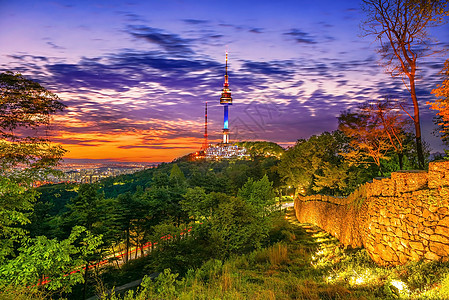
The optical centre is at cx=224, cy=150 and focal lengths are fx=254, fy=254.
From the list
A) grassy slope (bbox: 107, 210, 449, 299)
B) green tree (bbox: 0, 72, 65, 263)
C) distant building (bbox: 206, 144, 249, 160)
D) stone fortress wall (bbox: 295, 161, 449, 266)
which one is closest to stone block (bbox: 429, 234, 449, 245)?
stone fortress wall (bbox: 295, 161, 449, 266)

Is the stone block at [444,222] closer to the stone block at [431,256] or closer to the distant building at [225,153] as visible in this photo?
the stone block at [431,256]

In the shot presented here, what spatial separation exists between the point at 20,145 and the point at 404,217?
1569 cm

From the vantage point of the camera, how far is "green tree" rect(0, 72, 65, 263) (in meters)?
11.0

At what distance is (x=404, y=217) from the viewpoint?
25.7 feet

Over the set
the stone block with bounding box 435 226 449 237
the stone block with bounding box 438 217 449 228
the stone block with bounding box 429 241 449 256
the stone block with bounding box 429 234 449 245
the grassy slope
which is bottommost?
the grassy slope

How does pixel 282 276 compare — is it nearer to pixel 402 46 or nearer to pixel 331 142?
pixel 402 46

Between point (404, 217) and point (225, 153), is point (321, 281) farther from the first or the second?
point (225, 153)

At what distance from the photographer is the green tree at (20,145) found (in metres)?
11.0

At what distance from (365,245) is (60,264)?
13.4 metres

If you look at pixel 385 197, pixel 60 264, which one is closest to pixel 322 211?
pixel 385 197

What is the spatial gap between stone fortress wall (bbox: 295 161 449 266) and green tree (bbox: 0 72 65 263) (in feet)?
46.0

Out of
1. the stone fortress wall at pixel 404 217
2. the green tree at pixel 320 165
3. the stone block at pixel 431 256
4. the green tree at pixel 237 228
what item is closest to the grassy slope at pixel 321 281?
the stone block at pixel 431 256

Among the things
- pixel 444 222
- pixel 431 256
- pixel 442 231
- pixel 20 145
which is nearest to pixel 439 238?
pixel 442 231

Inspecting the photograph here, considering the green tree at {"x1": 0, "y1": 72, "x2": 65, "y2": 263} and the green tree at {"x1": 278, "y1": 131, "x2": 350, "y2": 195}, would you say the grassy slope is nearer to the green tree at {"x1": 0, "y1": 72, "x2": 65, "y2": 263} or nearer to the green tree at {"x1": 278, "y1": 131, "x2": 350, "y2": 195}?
the green tree at {"x1": 0, "y1": 72, "x2": 65, "y2": 263}
